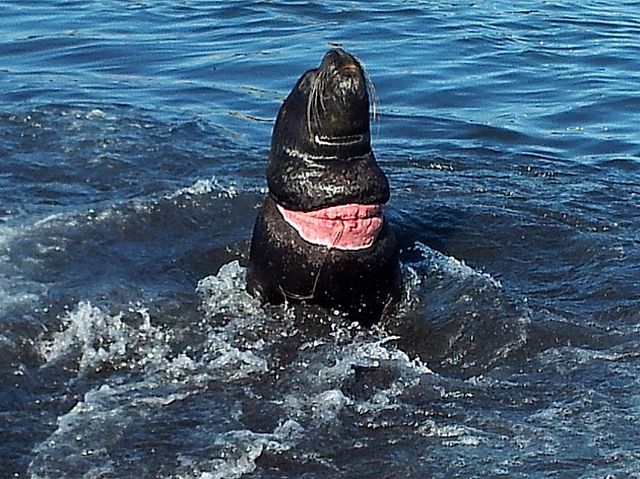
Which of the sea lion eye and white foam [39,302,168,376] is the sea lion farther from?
white foam [39,302,168,376]

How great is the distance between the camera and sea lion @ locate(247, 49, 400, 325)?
6094 millimetres

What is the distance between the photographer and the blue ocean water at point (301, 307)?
5.16 m

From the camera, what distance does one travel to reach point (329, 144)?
6172 millimetres

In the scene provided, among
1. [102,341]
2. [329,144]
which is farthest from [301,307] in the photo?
[102,341]

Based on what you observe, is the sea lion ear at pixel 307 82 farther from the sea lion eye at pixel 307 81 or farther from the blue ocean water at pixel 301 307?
the blue ocean water at pixel 301 307

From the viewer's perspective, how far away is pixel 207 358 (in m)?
5.95

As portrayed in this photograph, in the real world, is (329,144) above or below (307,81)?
below

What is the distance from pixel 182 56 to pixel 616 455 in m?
8.46

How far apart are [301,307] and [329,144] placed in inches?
31.3

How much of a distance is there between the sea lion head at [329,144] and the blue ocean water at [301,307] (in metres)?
0.58

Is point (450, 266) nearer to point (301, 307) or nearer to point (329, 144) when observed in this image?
point (301, 307)

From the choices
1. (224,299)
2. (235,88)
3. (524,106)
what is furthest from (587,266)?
(235,88)

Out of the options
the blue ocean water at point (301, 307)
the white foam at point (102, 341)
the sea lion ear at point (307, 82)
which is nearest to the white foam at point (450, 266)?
the blue ocean water at point (301, 307)

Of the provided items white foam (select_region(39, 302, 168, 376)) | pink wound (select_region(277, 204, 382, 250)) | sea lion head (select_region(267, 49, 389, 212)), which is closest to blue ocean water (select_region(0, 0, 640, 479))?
white foam (select_region(39, 302, 168, 376))
